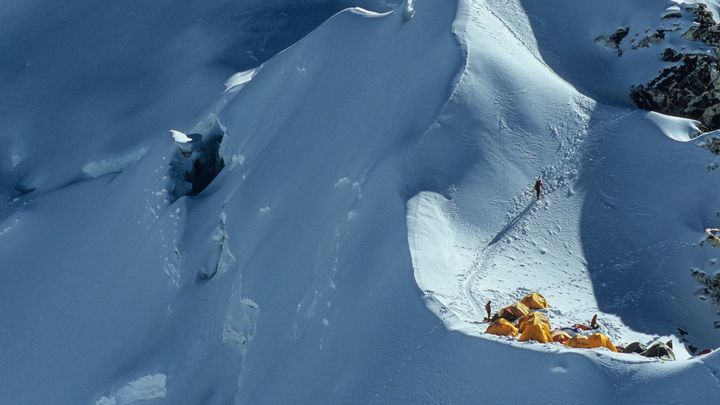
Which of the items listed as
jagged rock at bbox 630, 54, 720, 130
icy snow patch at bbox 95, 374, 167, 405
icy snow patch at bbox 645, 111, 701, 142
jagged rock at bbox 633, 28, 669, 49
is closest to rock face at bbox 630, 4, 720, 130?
jagged rock at bbox 630, 54, 720, 130

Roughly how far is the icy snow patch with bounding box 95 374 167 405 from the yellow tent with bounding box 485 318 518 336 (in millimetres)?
9552

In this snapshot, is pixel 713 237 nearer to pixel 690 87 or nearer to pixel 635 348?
pixel 635 348

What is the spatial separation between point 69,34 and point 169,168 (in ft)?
36.6

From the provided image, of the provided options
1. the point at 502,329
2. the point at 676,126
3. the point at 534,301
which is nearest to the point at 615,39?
the point at 676,126

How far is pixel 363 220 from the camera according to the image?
27156 mm

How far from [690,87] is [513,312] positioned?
11.0 metres

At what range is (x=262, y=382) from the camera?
26.6m

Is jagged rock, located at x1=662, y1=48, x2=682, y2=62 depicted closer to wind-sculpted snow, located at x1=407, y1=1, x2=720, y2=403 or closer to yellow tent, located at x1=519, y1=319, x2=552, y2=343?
wind-sculpted snow, located at x1=407, y1=1, x2=720, y2=403

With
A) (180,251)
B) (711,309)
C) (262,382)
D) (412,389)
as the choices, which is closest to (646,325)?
(711,309)

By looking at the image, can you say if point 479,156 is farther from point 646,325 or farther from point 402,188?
point 646,325

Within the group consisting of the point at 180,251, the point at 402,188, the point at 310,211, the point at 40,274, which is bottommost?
the point at 40,274

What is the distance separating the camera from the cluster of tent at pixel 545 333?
73.8 feet

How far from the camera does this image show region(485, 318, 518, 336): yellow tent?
73.9 ft

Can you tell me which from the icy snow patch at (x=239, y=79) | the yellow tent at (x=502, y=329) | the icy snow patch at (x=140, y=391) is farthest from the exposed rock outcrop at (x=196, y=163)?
the yellow tent at (x=502, y=329)
